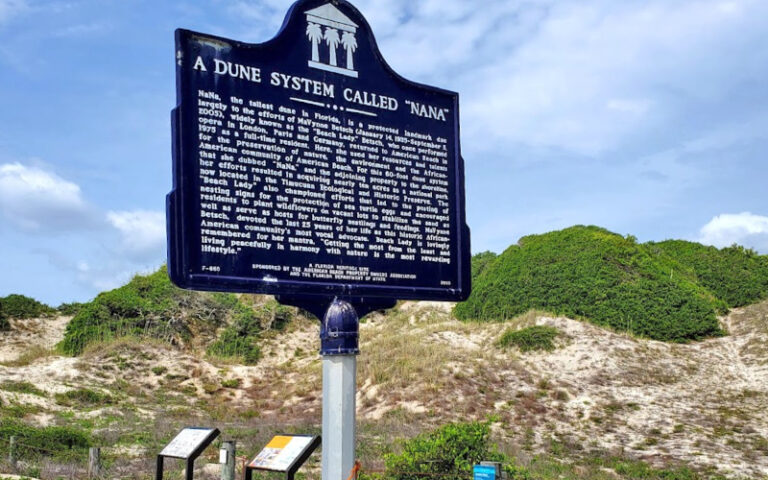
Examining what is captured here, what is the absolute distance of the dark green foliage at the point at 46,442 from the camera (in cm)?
1321

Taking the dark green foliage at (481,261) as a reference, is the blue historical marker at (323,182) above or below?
below

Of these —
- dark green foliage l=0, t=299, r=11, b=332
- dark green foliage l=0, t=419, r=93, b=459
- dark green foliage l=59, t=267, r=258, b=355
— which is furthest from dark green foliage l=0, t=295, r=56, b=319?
dark green foliage l=0, t=419, r=93, b=459

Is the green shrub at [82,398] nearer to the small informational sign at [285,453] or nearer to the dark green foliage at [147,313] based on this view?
the dark green foliage at [147,313]

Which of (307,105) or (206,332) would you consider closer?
(307,105)

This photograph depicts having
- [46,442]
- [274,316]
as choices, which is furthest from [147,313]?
[46,442]

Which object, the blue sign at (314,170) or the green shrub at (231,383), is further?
the green shrub at (231,383)

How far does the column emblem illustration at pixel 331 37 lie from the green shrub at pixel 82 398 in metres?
16.5

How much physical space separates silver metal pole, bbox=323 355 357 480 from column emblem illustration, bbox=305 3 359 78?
10.5 ft

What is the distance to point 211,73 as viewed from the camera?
24.0 feet

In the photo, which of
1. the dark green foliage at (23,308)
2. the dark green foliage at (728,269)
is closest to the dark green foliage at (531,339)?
the dark green foliage at (728,269)

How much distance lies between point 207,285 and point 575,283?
25.1 metres

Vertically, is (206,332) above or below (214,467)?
above

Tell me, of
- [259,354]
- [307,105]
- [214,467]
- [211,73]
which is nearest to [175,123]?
[211,73]

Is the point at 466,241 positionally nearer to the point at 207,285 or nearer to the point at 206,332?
the point at 207,285
